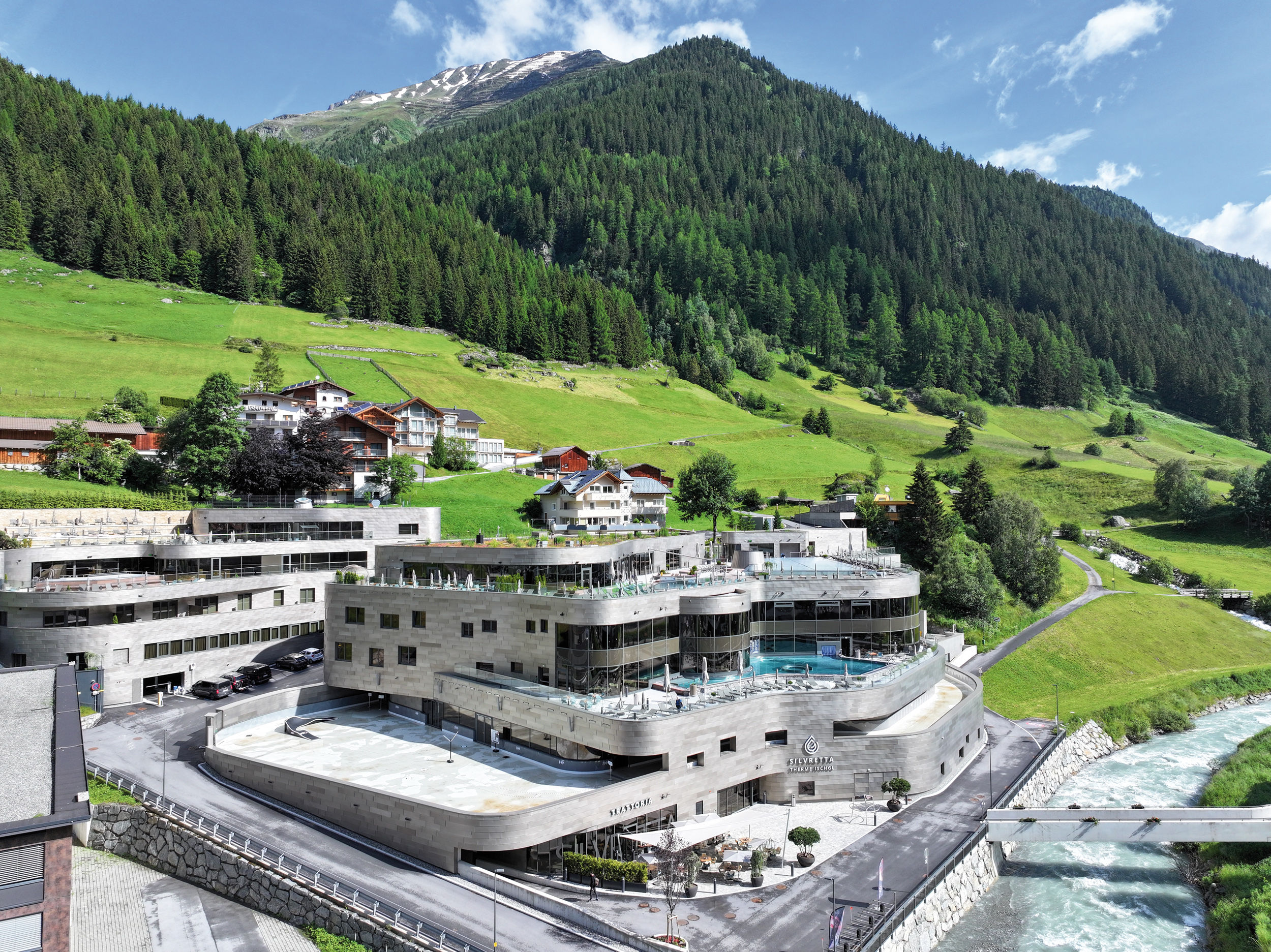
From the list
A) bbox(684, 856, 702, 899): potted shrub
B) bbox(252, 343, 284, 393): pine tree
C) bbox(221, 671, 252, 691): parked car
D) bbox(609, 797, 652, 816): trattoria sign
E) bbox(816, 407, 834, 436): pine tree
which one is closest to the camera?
bbox(684, 856, 702, 899): potted shrub

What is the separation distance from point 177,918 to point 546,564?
2401cm

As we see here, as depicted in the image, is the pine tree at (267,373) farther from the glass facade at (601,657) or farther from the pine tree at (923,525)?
the pine tree at (923,525)

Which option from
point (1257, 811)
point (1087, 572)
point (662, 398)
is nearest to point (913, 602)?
point (1257, 811)

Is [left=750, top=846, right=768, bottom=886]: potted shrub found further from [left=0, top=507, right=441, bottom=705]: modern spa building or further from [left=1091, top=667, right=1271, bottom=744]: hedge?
[left=1091, top=667, right=1271, bottom=744]: hedge

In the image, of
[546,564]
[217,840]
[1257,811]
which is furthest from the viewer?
[546,564]

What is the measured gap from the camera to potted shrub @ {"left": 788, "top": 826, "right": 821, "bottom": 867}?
1314 inches

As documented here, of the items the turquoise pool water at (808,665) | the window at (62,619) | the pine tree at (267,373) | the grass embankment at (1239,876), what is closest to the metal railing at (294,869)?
the window at (62,619)

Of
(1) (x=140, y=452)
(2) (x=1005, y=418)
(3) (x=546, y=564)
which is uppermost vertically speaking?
(2) (x=1005, y=418)

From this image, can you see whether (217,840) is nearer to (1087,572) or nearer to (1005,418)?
(1087,572)

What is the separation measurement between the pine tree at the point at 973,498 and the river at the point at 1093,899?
177 ft

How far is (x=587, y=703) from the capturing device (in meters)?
37.7

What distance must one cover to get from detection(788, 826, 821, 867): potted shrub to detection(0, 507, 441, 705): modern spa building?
35444 millimetres

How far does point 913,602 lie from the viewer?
165 feet

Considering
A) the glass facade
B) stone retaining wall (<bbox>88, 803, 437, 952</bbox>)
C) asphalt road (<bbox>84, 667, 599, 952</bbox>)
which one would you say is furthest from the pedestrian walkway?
the glass facade
